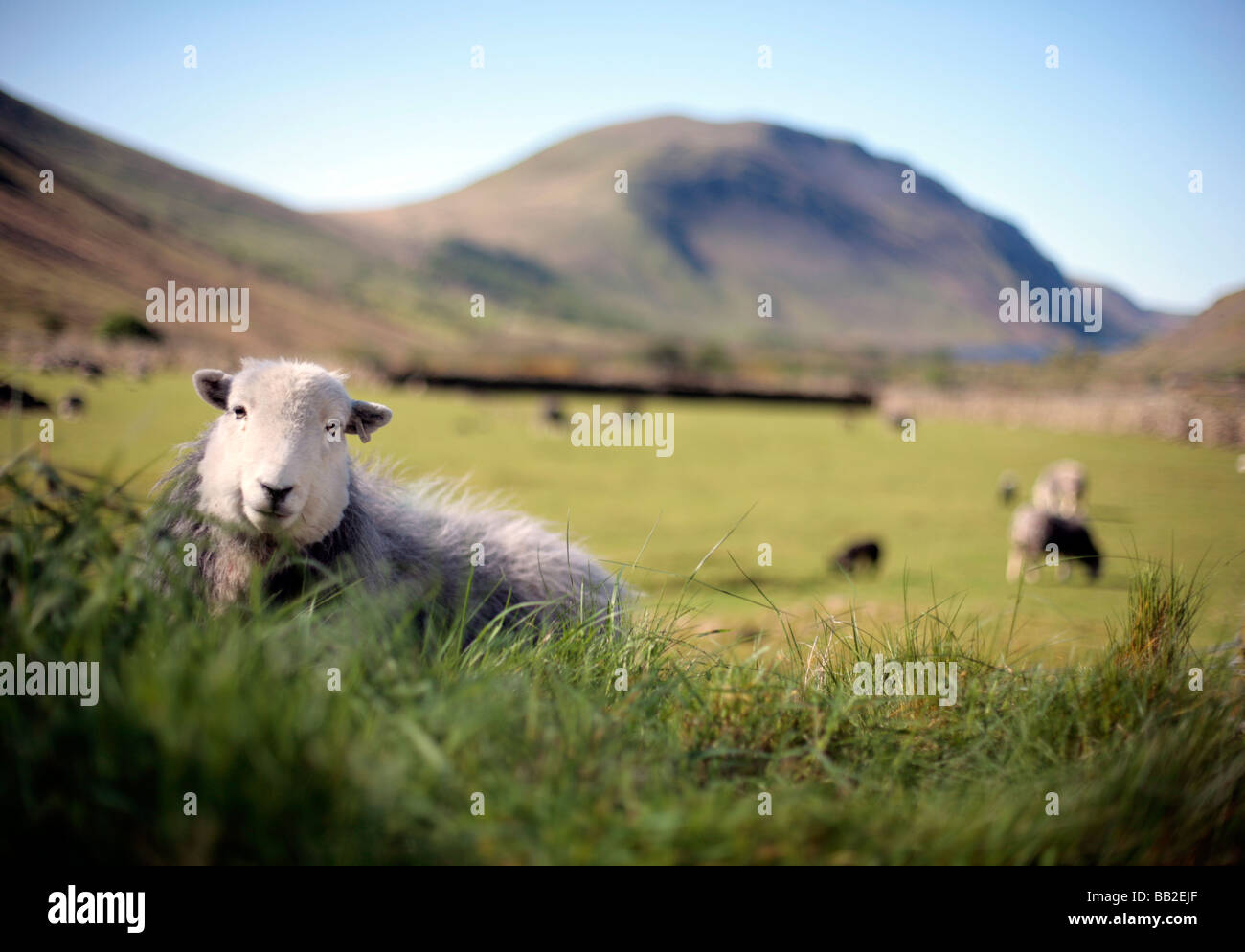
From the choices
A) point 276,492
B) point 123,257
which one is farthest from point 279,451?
point 123,257

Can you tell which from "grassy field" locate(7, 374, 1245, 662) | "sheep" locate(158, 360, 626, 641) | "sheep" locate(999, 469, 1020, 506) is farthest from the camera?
"sheep" locate(999, 469, 1020, 506)

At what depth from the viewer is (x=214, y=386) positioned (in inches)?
171

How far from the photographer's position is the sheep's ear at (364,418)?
14.7 ft

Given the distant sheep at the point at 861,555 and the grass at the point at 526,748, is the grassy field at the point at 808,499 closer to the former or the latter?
the distant sheep at the point at 861,555

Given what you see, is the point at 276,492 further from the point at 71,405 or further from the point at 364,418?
the point at 71,405

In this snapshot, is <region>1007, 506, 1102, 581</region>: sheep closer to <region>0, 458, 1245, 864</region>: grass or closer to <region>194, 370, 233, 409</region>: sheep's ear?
<region>0, 458, 1245, 864</region>: grass

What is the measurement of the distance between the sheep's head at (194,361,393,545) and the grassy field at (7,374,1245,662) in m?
0.90

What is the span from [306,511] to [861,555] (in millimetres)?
18273

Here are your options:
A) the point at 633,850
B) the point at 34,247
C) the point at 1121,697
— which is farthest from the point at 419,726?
the point at 34,247

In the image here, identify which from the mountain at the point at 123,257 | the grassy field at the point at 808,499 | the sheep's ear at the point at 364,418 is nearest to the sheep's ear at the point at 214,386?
the sheep's ear at the point at 364,418

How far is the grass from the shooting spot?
1.93 metres

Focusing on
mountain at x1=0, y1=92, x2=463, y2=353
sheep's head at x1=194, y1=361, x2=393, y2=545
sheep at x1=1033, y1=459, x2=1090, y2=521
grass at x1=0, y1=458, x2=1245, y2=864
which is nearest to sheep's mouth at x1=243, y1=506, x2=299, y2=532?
sheep's head at x1=194, y1=361, x2=393, y2=545
